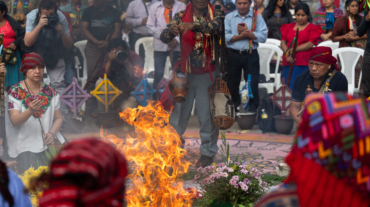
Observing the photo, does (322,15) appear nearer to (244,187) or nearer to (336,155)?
(244,187)

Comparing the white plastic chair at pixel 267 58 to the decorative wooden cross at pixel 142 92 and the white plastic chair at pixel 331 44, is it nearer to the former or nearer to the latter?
the white plastic chair at pixel 331 44

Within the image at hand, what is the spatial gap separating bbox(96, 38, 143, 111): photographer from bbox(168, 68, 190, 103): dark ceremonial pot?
2.95 metres

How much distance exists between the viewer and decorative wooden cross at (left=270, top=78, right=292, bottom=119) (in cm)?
719

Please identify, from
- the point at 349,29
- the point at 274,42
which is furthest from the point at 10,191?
the point at 274,42

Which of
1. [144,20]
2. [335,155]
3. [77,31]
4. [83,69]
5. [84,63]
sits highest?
[144,20]

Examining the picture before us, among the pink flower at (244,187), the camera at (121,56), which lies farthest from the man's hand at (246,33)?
the pink flower at (244,187)

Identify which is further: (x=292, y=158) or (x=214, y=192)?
(x=214, y=192)

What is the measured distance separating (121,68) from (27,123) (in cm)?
326

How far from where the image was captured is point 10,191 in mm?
1457

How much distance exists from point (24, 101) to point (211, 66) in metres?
2.31

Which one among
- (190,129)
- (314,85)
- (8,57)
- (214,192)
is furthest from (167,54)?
(214,192)

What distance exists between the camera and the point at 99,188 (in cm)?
123

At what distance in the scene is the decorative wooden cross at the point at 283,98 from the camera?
7188 mm

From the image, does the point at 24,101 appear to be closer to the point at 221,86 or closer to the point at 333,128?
the point at 221,86
